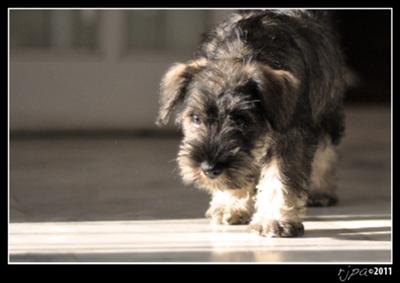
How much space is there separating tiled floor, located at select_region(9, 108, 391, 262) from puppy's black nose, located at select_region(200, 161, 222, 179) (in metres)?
0.36

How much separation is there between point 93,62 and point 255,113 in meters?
5.40

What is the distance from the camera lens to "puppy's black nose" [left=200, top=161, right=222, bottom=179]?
381cm

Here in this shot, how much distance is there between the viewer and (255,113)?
4000mm

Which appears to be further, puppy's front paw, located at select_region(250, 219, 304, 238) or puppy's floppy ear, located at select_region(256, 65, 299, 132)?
puppy's front paw, located at select_region(250, 219, 304, 238)

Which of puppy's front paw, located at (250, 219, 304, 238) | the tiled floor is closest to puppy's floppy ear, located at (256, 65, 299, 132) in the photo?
puppy's front paw, located at (250, 219, 304, 238)

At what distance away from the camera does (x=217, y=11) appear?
9.31 metres

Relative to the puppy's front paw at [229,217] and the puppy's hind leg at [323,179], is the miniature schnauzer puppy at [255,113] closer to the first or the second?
the puppy's front paw at [229,217]

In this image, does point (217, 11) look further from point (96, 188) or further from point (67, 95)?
point (96, 188)

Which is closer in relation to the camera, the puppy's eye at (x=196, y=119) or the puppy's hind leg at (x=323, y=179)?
the puppy's eye at (x=196, y=119)

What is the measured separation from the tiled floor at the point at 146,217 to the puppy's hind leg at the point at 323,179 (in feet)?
0.28

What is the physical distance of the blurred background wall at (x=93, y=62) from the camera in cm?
895

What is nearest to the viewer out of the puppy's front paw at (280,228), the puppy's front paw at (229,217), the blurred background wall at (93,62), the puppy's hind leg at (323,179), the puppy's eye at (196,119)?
the puppy's eye at (196,119)

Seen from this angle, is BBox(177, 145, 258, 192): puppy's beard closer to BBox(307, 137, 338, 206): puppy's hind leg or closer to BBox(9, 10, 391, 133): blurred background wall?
BBox(307, 137, 338, 206): puppy's hind leg

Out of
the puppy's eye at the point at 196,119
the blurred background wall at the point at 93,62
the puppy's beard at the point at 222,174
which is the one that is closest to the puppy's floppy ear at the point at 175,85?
the puppy's eye at the point at 196,119
